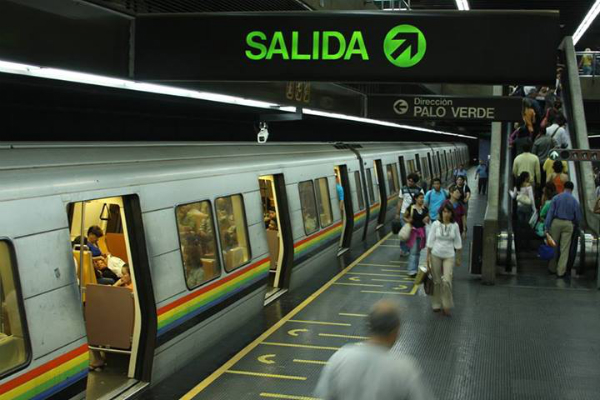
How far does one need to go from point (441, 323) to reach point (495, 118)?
3.68 meters

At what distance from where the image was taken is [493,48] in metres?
5.66

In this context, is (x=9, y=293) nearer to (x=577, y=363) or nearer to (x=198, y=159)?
(x=198, y=159)

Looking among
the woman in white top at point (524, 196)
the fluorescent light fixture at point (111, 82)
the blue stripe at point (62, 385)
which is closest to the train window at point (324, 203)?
the woman in white top at point (524, 196)

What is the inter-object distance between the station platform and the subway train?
0.54 m

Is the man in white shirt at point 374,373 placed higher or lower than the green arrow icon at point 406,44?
lower

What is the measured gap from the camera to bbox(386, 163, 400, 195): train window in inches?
833

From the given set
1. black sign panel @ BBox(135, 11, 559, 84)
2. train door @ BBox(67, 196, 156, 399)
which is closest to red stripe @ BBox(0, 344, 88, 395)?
train door @ BBox(67, 196, 156, 399)

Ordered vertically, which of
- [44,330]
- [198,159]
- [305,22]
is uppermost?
[305,22]

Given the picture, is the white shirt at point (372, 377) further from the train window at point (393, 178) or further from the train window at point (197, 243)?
the train window at point (393, 178)

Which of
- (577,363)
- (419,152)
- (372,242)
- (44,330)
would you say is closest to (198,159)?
(44,330)

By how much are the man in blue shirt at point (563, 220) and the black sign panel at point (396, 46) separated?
7348mm

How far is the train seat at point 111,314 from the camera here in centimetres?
712

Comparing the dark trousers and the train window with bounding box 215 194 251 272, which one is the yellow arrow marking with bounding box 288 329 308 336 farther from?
the dark trousers

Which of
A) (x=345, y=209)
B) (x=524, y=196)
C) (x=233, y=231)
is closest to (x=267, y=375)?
(x=233, y=231)
